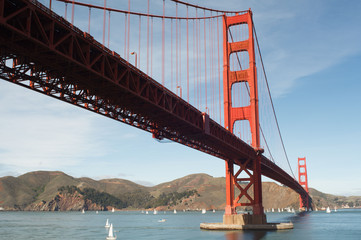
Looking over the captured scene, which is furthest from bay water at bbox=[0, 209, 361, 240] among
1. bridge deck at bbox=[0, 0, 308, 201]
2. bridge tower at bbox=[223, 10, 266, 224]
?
bridge deck at bbox=[0, 0, 308, 201]

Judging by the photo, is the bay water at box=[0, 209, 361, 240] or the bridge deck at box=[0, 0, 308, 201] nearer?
the bridge deck at box=[0, 0, 308, 201]

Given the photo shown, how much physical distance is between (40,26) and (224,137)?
30.1 meters

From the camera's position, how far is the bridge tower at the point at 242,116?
2036 inches

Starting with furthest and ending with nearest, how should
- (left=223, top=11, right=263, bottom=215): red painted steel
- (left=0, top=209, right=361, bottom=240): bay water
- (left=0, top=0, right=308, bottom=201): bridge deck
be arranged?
1. (left=223, top=11, right=263, bottom=215): red painted steel
2. (left=0, top=209, right=361, bottom=240): bay water
3. (left=0, top=0, right=308, bottom=201): bridge deck

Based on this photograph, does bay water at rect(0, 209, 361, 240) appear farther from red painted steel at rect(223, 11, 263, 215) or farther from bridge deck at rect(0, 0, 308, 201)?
bridge deck at rect(0, 0, 308, 201)

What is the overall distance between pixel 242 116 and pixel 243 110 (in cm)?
91

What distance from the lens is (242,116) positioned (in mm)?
53125

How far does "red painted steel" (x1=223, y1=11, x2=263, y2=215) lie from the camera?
52031mm

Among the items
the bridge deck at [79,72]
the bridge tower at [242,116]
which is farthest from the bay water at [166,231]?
the bridge deck at [79,72]

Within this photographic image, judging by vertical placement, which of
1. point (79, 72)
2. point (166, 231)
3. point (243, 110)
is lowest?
point (166, 231)

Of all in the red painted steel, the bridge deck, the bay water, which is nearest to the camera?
the bridge deck

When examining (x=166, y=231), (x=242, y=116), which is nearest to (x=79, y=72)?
(x=242, y=116)

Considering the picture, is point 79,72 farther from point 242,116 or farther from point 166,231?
point 166,231

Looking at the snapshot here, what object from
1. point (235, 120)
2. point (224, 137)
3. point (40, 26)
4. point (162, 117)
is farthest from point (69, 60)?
point (235, 120)
